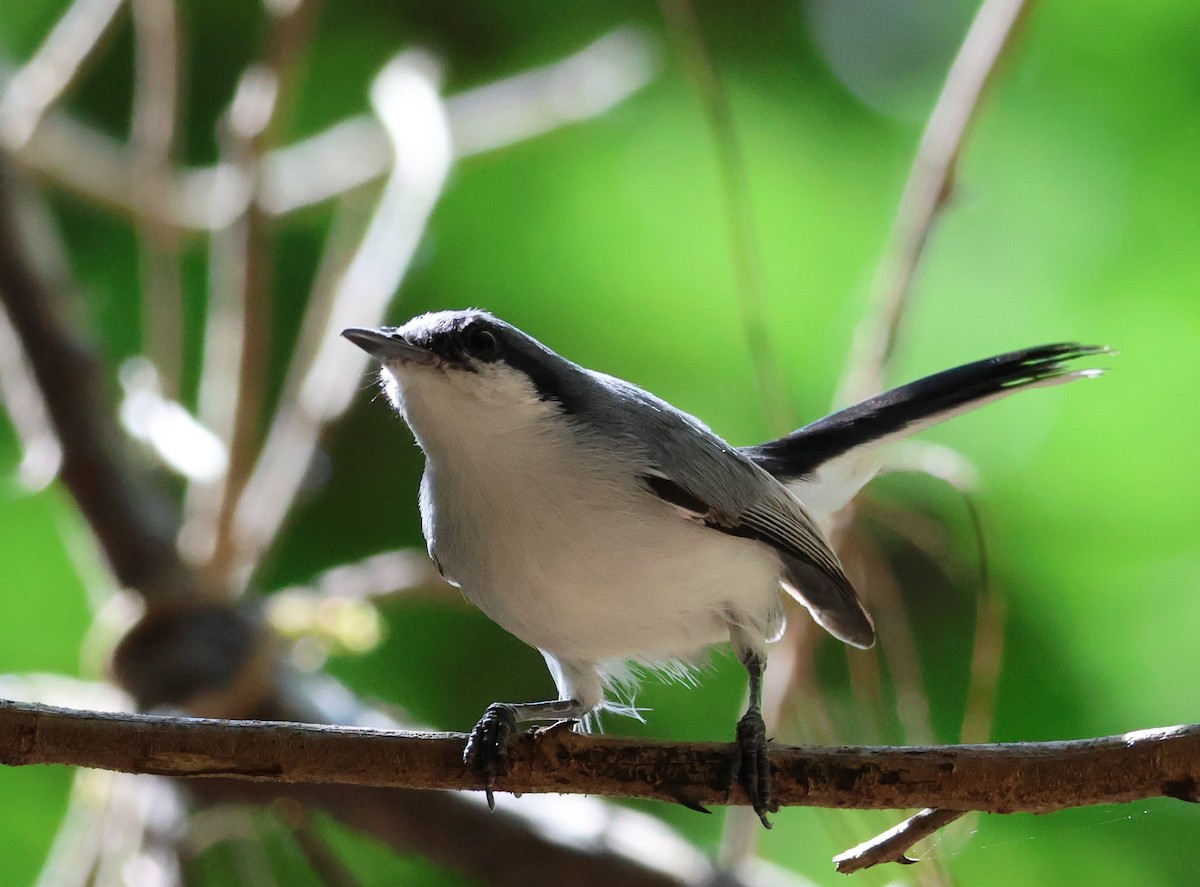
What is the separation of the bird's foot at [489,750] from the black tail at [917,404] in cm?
75

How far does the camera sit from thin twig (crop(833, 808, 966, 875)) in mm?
1114

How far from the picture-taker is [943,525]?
268cm

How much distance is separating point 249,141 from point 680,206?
1585 millimetres

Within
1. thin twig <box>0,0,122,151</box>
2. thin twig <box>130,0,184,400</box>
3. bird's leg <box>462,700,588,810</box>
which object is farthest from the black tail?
thin twig <box>0,0,122,151</box>

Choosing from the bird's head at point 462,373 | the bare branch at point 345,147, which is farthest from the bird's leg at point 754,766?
the bare branch at point 345,147

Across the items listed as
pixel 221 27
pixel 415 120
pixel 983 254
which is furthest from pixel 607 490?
pixel 221 27

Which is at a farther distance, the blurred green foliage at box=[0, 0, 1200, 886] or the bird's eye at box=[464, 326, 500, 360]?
the blurred green foliage at box=[0, 0, 1200, 886]

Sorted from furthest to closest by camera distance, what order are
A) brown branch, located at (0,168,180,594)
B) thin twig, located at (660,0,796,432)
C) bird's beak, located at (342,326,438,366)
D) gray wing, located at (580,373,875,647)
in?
brown branch, located at (0,168,180,594) < thin twig, located at (660,0,796,432) < gray wing, located at (580,373,875,647) < bird's beak, located at (342,326,438,366)

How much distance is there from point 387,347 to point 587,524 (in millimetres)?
314

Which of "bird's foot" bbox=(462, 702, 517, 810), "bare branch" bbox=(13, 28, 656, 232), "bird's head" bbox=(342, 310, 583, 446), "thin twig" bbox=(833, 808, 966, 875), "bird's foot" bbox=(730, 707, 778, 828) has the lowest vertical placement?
"thin twig" bbox=(833, 808, 966, 875)

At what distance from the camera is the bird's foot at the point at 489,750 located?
1.17 metres

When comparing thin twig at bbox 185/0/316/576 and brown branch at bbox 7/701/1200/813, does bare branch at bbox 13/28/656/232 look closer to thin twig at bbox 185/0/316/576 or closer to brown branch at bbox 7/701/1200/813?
thin twig at bbox 185/0/316/576

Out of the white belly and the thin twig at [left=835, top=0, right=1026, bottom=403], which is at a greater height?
the thin twig at [left=835, top=0, right=1026, bottom=403]

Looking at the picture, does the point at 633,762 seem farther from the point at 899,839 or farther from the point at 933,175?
the point at 933,175
